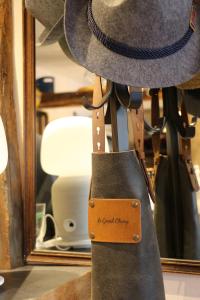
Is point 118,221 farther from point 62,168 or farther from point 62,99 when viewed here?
point 62,99

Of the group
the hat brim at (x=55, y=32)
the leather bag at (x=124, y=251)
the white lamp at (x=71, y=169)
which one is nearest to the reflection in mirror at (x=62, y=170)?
the white lamp at (x=71, y=169)

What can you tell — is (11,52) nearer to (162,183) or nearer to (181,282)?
(162,183)

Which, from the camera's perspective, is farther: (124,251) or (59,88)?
(59,88)

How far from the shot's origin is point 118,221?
47 centimetres

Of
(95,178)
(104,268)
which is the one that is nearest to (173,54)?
(95,178)

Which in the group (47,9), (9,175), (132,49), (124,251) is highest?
(47,9)

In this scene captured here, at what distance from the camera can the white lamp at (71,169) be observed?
0.76 m

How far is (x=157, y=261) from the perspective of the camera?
0.47 m

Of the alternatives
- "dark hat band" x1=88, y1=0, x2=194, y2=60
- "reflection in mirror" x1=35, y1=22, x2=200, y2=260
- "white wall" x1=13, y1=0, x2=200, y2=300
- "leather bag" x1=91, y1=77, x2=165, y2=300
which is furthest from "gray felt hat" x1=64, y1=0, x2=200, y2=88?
"white wall" x1=13, y1=0, x2=200, y2=300

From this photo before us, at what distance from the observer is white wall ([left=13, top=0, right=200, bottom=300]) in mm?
637

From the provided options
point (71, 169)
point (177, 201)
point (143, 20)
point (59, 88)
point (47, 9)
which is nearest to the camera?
point (143, 20)

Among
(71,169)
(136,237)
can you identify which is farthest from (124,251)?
(71,169)

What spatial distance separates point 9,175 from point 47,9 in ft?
1.12

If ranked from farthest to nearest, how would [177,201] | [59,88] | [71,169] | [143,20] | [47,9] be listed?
[59,88] < [71,169] < [177,201] < [47,9] < [143,20]
